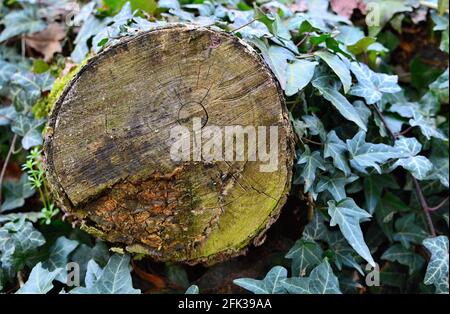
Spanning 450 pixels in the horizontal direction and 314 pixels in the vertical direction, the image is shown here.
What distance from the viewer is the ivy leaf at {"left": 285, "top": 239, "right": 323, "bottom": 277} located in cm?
156

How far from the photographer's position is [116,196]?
Answer: 1345mm

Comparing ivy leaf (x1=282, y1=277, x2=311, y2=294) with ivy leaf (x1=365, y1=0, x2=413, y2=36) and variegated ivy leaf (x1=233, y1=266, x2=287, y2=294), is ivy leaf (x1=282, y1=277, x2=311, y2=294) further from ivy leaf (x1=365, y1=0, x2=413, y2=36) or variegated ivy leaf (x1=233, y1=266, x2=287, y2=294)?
ivy leaf (x1=365, y1=0, x2=413, y2=36)

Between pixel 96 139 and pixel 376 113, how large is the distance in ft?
3.18

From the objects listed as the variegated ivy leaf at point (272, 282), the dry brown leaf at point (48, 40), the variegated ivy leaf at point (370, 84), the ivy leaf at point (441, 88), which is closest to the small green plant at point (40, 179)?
the dry brown leaf at point (48, 40)

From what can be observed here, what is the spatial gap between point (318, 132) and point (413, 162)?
1.09 feet

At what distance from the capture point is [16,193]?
6.16ft

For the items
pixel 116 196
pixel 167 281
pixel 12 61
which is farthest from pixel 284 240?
pixel 12 61

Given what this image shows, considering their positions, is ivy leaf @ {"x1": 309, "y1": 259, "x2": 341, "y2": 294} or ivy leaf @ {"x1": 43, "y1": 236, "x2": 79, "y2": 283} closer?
ivy leaf @ {"x1": 309, "y1": 259, "x2": 341, "y2": 294}

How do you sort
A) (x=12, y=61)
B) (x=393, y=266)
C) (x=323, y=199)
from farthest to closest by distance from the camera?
(x=12, y=61) → (x=393, y=266) → (x=323, y=199)

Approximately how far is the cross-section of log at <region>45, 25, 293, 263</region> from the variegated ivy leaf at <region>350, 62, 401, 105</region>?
436 millimetres

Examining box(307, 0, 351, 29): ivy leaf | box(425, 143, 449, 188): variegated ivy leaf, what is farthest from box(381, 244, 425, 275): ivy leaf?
box(307, 0, 351, 29): ivy leaf

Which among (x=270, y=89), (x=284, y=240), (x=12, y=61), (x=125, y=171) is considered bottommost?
(x=284, y=240)
